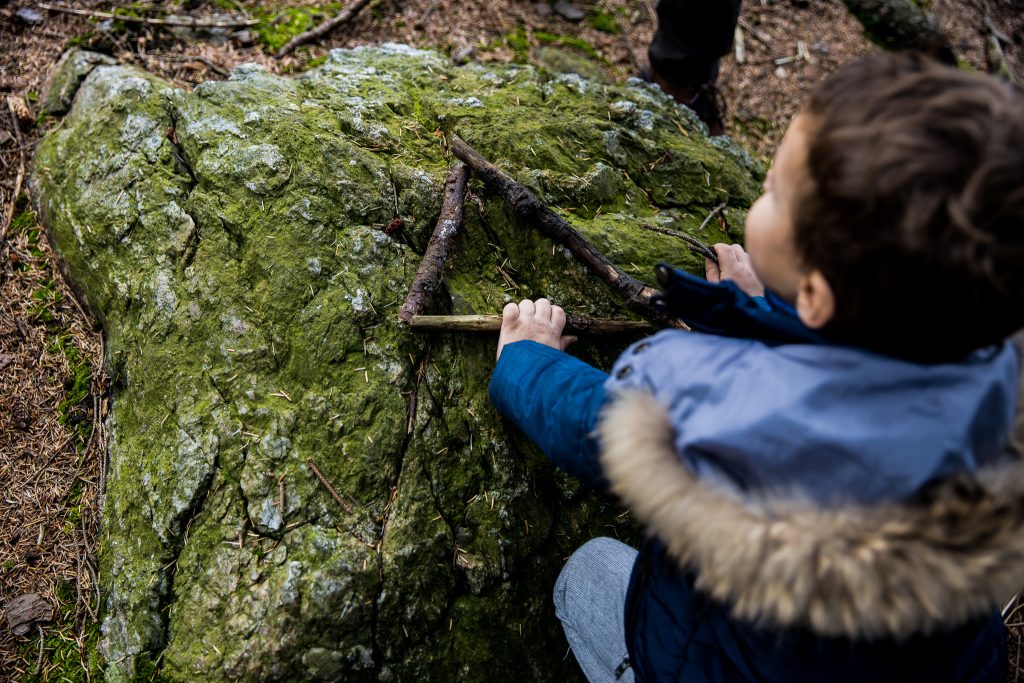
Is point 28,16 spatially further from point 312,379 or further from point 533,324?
point 533,324

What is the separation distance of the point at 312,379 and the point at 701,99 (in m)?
4.56

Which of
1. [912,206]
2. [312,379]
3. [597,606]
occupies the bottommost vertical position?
[597,606]

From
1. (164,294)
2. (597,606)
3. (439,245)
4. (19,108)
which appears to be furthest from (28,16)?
(597,606)

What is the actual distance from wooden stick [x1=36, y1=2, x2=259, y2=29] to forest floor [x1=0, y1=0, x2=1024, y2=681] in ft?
0.14

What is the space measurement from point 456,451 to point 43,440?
2.40 m

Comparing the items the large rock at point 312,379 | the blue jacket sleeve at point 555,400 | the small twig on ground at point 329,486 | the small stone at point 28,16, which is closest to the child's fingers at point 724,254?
the large rock at point 312,379

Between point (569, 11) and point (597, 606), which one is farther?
point (569, 11)

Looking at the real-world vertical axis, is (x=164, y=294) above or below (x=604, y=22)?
below

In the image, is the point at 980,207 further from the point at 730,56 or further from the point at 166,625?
the point at 730,56

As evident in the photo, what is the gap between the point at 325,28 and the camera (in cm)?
538

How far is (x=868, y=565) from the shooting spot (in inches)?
59.7

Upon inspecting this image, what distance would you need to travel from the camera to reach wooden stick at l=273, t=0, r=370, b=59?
5.12m

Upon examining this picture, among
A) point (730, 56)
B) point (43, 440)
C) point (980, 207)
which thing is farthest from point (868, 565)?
point (730, 56)

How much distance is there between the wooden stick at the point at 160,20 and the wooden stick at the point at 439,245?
316cm
